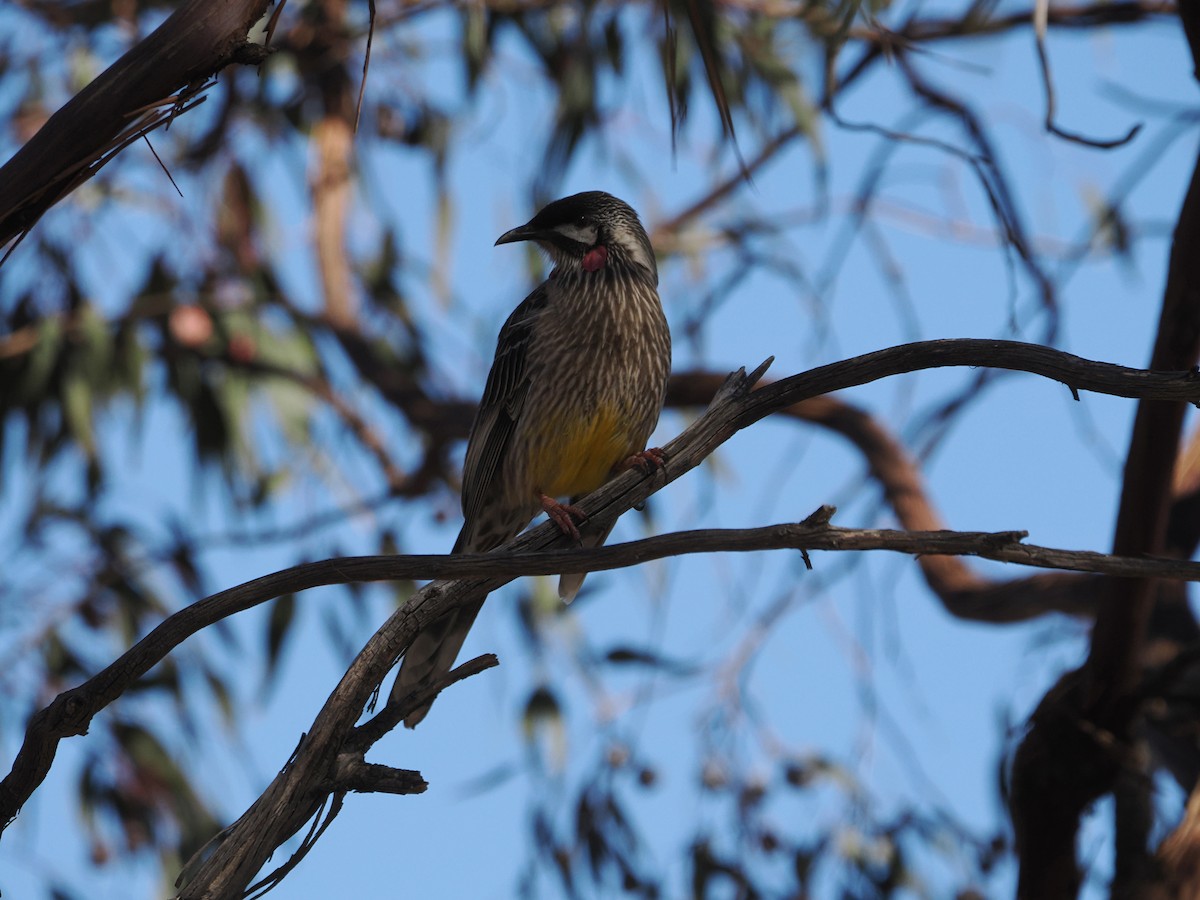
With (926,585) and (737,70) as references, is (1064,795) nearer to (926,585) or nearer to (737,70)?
(926,585)

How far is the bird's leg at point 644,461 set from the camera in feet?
9.75

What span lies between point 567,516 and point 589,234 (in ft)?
4.25

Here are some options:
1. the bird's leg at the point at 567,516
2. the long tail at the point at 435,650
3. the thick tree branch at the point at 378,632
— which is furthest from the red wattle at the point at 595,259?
the thick tree branch at the point at 378,632

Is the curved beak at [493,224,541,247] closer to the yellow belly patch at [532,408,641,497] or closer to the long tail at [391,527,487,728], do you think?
the yellow belly patch at [532,408,641,497]

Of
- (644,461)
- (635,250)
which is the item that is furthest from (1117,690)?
(635,250)

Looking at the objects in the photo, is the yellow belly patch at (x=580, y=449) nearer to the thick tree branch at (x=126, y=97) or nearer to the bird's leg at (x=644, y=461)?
the bird's leg at (x=644, y=461)

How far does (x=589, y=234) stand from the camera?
13.1ft

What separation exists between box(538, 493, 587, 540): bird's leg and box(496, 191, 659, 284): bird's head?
2.81 feet

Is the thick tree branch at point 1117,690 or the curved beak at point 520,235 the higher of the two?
the curved beak at point 520,235

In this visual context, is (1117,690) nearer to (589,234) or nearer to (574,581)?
(574,581)

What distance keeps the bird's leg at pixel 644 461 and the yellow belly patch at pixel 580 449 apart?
39 mm

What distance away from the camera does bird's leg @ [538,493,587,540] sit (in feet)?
9.32

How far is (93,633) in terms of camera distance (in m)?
5.82

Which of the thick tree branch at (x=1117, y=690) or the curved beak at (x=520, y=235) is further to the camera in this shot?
the curved beak at (x=520, y=235)
